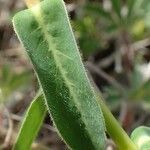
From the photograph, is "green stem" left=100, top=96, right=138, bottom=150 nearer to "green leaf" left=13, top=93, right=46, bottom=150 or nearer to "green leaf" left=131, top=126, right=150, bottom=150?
"green leaf" left=131, top=126, right=150, bottom=150

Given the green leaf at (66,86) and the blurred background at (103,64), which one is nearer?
the green leaf at (66,86)

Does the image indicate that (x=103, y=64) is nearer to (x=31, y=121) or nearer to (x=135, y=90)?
(x=135, y=90)

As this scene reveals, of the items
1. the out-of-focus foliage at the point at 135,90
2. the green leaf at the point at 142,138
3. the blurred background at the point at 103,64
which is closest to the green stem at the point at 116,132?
the green leaf at the point at 142,138

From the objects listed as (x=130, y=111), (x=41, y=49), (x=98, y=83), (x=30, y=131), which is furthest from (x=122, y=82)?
(x=41, y=49)

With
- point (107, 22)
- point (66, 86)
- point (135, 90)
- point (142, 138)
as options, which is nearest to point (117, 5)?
point (107, 22)

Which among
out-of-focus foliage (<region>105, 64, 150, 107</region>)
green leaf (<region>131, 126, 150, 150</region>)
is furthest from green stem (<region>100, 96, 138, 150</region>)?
out-of-focus foliage (<region>105, 64, 150, 107</region>)

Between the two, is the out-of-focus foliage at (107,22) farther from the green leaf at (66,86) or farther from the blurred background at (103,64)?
the green leaf at (66,86)
